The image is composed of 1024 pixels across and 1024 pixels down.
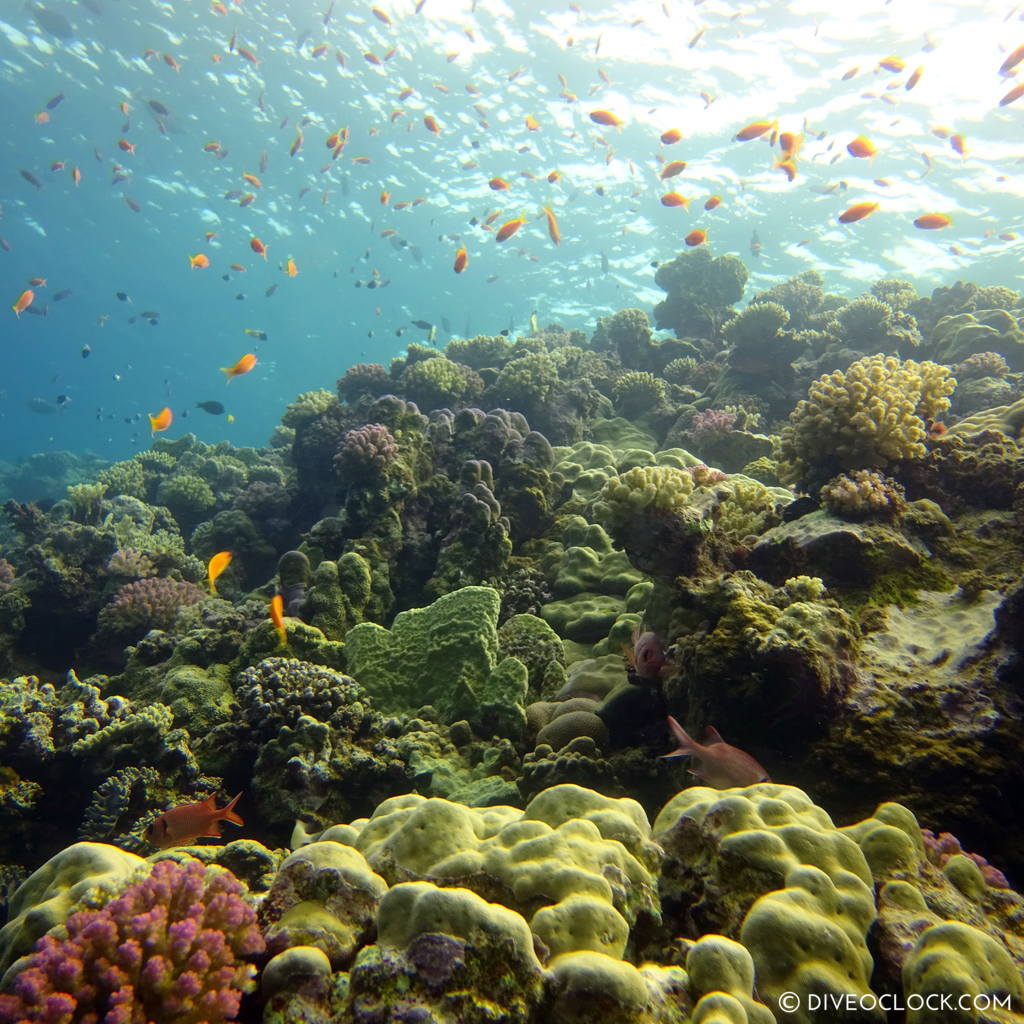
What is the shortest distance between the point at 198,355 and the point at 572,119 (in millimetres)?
86954

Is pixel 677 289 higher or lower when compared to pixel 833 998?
higher

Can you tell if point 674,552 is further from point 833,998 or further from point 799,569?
point 833,998

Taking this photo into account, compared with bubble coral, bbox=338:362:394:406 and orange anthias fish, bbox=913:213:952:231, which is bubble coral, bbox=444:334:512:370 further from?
orange anthias fish, bbox=913:213:952:231

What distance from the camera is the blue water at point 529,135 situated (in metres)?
16.6

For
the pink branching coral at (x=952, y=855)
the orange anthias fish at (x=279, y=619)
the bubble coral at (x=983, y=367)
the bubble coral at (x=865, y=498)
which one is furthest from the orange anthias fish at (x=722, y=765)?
the bubble coral at (x=983, y=367)

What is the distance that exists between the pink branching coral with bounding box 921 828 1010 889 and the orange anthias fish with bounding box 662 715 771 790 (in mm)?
708

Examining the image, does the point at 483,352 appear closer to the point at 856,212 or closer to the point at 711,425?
the point at 711,425

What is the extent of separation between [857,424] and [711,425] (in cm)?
500

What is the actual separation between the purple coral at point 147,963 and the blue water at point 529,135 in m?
14.5

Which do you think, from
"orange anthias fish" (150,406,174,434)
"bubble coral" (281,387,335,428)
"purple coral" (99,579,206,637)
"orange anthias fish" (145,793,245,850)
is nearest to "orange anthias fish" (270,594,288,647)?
"orange anthias fish" (145,793,245,850)

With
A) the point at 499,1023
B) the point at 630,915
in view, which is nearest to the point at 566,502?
the point at 630,915

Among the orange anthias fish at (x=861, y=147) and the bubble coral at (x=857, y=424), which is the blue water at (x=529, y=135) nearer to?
the orange anthias fish at (x=861, y=147)

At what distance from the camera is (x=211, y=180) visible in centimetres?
2992

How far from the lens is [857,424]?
4.81 meters
